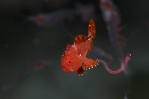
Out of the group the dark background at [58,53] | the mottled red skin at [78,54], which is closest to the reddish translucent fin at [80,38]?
the mottled red skin at [78,54]

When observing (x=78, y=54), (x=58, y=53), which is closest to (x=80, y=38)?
(x=78, y=54)

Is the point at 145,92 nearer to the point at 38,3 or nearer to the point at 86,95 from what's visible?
the point at 86,95

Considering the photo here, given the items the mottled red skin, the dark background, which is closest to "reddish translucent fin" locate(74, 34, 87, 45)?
the mottled red skin

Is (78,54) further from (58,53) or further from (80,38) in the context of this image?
(58,53)

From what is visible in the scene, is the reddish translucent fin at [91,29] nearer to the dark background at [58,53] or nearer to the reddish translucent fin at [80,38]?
the reddish translucent fin at [80,38]

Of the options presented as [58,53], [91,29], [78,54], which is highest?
[58,53]

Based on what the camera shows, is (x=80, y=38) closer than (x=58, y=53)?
Yes

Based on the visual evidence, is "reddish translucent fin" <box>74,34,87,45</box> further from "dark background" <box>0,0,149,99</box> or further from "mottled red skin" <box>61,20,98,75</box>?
"dark background" <box>0,0,149,99</box>
